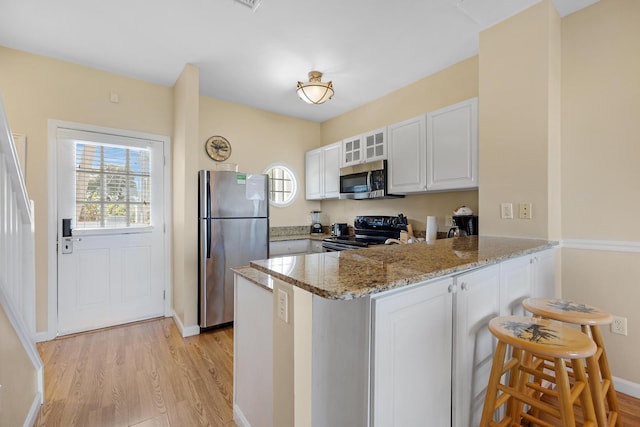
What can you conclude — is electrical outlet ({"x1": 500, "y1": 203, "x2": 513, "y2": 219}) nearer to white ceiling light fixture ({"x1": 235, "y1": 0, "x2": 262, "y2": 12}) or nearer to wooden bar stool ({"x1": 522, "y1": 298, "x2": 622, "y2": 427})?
wooden bar stool ({"x1": 522, "y1": 298, "x2": 622, "y2": 427})

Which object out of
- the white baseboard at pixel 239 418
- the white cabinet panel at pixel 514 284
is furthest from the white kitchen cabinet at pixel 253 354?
the white cabinet panel at pixel 514 284

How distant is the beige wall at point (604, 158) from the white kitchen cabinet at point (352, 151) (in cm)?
198

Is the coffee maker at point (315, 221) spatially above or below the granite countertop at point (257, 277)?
above

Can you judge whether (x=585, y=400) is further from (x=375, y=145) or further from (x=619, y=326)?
(x=375, y=145)

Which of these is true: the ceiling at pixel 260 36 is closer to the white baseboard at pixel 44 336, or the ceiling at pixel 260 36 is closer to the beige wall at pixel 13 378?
the beige wall at pixel 13 378

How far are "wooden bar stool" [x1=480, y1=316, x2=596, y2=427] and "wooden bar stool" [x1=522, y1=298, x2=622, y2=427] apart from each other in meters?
0.07

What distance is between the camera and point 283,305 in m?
1.04

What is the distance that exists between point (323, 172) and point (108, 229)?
2692 millimetres

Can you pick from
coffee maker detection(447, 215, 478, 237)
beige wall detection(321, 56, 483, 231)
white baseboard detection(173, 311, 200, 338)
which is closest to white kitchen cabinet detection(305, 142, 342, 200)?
beige wall detection(321, 56, 483, 231)

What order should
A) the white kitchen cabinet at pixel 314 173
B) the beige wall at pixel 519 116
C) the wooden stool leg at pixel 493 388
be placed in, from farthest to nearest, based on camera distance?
the white kitchen cabinet at pixel 314 173, the beige wall at pixel 519 116, the wooden stool leg at pixel 493 388

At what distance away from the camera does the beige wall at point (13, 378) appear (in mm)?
1301

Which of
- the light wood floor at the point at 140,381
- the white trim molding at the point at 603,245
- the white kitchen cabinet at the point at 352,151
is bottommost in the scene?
the light wood floor at the point at 140,381

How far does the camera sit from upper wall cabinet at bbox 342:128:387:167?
10.9 feet

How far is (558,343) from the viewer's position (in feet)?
3.63
